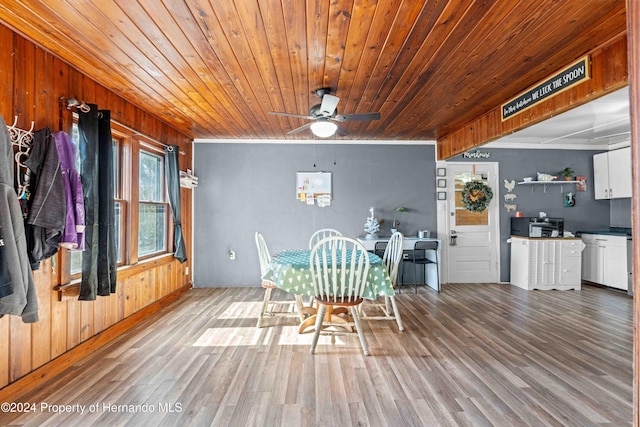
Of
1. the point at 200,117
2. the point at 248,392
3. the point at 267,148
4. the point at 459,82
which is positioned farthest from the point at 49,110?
the point at 459,82

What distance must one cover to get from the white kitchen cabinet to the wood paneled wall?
666 centimetres

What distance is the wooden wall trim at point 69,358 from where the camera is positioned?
6.35 feet

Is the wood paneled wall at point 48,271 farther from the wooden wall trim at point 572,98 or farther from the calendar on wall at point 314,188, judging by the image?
the wooden wall trim at point 572,98

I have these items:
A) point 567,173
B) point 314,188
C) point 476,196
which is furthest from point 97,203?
point 567,173

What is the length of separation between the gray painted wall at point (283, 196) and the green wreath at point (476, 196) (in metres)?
0.56

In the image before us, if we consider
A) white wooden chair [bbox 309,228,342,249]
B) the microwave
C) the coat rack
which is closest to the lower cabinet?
the microwave

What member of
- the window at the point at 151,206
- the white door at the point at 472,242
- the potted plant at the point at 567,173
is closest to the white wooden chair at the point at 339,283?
the window at the point at 151,206

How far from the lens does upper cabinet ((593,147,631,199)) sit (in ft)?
15.3

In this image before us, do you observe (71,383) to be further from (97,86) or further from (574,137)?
(574,137)

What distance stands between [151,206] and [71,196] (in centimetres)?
158

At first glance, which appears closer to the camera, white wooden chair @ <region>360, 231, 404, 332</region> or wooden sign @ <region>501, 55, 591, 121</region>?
wooden sign @ <region>501, 55, 591, 121</region>

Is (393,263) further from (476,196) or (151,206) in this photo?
(151,206)

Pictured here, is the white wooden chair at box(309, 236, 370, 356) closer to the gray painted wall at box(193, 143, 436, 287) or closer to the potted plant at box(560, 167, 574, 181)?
the gray painted wall at box(193, 143, 436, 287)

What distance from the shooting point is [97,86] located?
277cm
